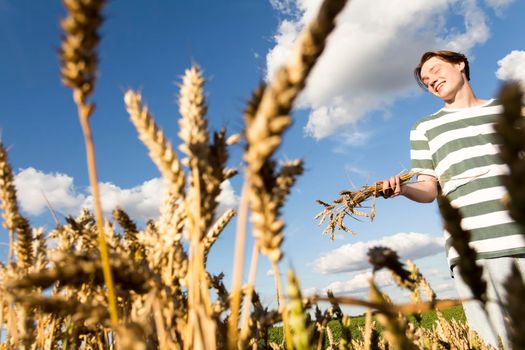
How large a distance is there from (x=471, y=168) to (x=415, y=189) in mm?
559

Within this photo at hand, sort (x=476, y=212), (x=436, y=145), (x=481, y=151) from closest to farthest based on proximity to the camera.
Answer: (x=476, y=212) < (x=481, y=151) < (x=436, y=145)

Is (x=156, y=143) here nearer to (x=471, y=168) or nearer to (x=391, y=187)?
(x=391, y=187)

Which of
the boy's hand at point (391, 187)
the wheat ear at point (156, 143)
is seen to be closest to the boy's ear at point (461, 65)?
the boy's hand at point (391, 187)

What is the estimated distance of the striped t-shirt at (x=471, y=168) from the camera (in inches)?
140

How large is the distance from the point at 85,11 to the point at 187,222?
617 mm

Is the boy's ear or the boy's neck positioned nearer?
the boy's neck

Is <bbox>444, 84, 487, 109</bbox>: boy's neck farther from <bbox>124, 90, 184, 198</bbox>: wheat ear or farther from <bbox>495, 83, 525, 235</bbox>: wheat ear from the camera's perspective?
<bbox>495, 83, 525, 235</bbox>: wheat ear

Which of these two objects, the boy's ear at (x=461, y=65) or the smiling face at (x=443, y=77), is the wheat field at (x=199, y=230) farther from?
the boy's ear at (x=461, y=65)

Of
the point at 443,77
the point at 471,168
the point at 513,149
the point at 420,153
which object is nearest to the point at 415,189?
the point at 471,168

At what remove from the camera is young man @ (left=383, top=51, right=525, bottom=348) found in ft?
11.5

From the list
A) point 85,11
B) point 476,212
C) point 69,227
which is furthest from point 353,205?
point 85,11

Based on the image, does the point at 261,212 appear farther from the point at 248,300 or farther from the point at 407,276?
the point at 407,276

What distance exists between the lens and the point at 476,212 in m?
3.73

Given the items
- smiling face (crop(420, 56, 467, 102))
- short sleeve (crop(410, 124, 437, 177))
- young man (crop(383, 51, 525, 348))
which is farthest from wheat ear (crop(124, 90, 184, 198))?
smiling face (crop(420, 56, 467, 102))
